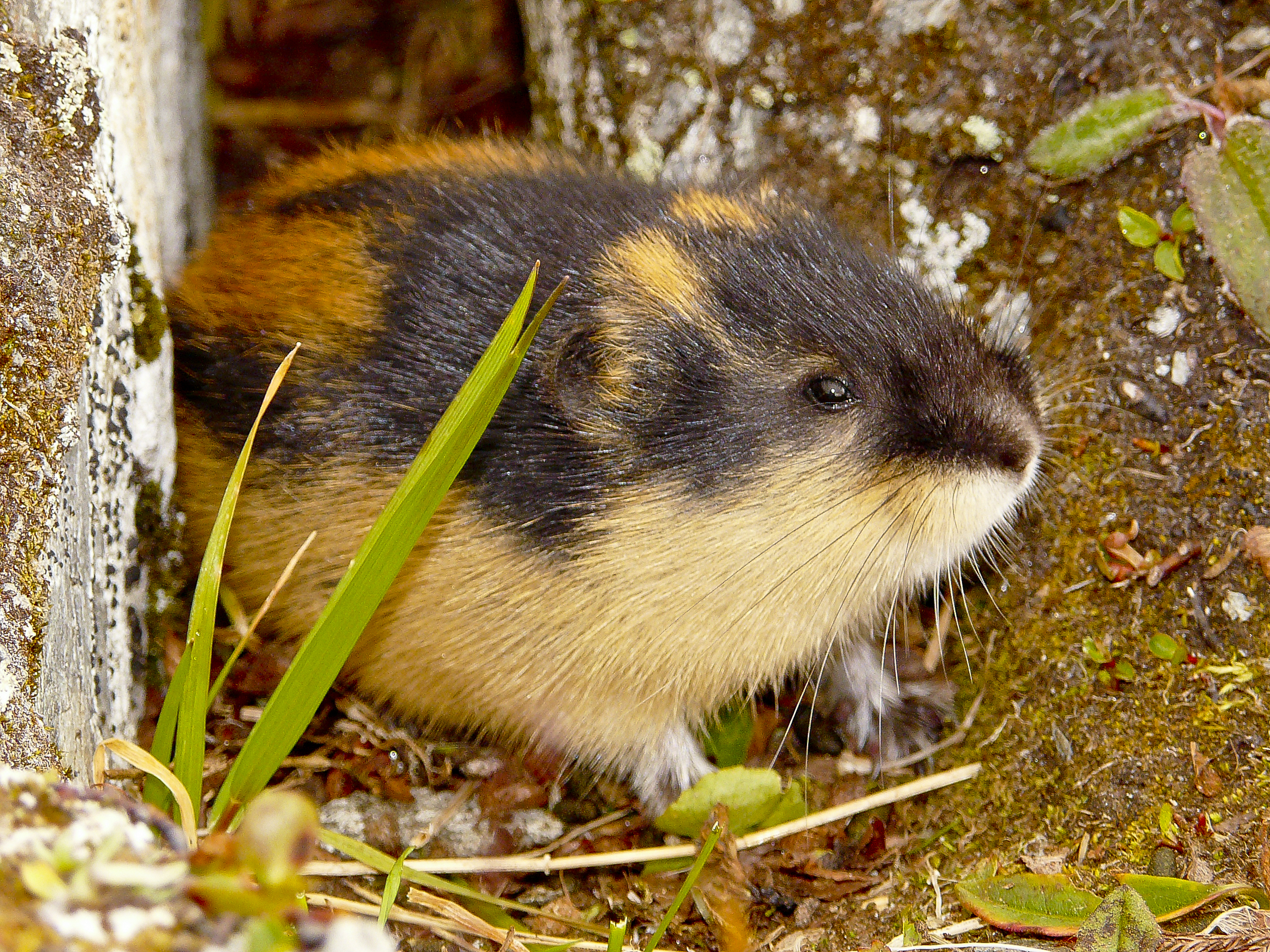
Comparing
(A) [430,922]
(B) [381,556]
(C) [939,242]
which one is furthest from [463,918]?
(C) [939,242]

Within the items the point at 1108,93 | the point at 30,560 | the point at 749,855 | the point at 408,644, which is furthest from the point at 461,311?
the point at 1108,93

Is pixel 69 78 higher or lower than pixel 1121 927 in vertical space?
higher

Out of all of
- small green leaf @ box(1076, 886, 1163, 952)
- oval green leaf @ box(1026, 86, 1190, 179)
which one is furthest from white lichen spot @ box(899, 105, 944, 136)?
small green leaf @ box(1076, 886, 1163, 952)

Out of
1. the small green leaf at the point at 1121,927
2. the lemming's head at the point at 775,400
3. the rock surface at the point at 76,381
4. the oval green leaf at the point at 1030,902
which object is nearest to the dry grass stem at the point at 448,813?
the rock surface at the point at 76,381

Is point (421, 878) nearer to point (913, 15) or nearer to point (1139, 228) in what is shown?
point (1139, 228)

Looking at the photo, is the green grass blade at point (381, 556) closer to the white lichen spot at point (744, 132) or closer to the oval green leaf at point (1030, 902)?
the oval green leaf at point (1030, 902)

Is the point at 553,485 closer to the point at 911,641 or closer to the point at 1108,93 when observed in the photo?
the point at 911,641
